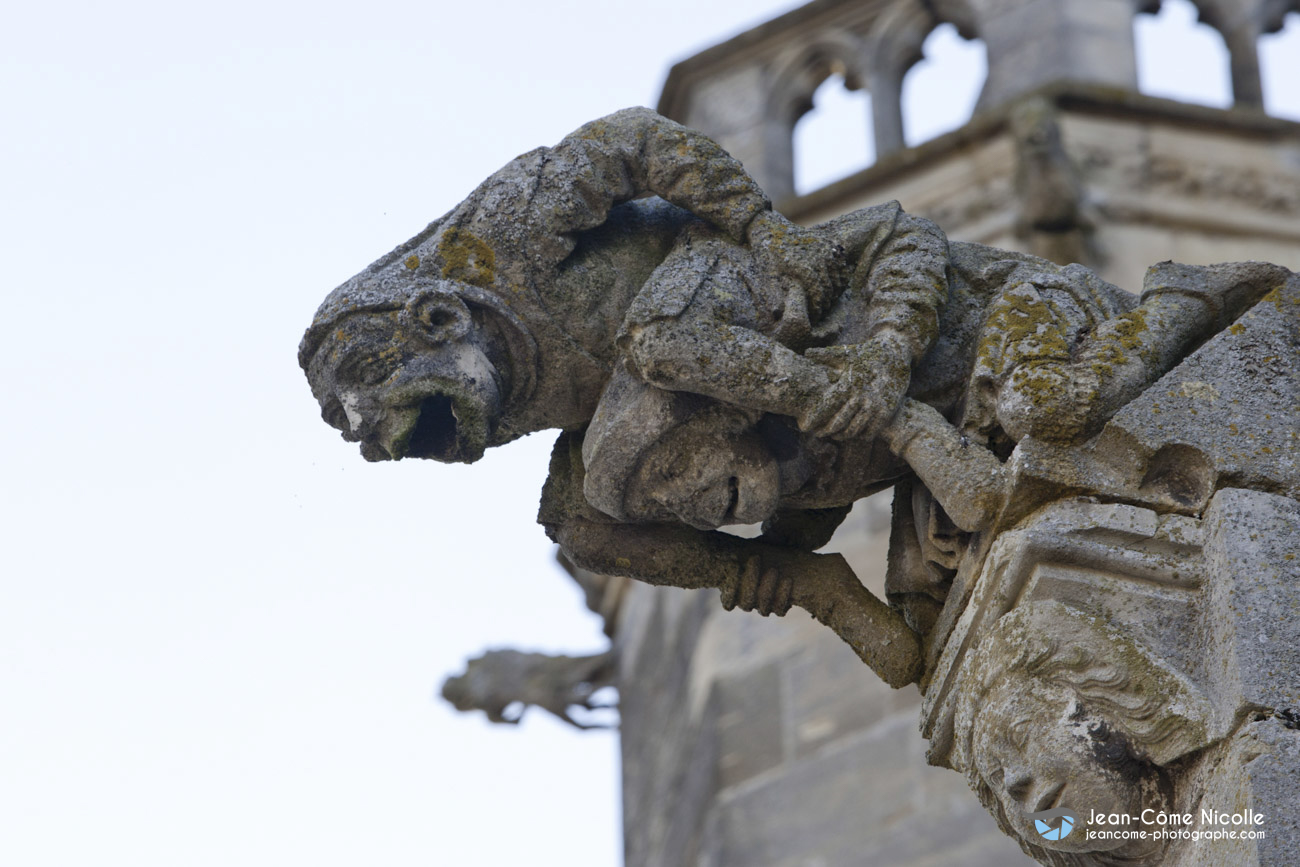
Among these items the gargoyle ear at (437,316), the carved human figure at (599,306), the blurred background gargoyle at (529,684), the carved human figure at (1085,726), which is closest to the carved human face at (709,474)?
the carved human figure at (599,306)

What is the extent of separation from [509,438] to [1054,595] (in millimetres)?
1007

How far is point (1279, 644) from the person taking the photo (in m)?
3.42

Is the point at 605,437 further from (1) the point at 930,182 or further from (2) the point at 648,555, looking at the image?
(1) the point at 930,182

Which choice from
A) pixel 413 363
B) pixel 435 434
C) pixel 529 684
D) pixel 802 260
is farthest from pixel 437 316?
pixel 529 684

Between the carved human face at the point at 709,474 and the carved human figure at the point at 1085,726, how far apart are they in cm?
50

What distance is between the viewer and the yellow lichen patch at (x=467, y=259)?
3.94 m

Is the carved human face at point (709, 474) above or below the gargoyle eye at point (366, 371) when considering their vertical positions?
below

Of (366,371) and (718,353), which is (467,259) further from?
(718,353)

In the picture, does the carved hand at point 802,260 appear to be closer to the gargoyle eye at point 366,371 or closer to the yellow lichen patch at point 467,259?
the yellow lichen patch at point 467,259

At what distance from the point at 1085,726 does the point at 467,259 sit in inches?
51.3

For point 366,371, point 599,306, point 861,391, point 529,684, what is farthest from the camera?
point 529,684

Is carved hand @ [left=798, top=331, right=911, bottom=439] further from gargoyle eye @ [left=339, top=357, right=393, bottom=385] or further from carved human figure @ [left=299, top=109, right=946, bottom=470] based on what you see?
gargoyle eye @ [left=339, top=357, right=393, bottom=385]

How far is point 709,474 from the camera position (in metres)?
3.85

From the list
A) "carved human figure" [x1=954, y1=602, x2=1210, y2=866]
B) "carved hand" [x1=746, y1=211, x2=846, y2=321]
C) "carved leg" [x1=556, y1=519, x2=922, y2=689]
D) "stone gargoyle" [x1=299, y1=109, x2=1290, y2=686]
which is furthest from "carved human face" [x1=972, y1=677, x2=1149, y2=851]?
"carved hand" [x1=746, y1=211, x2=846, y2=321]
